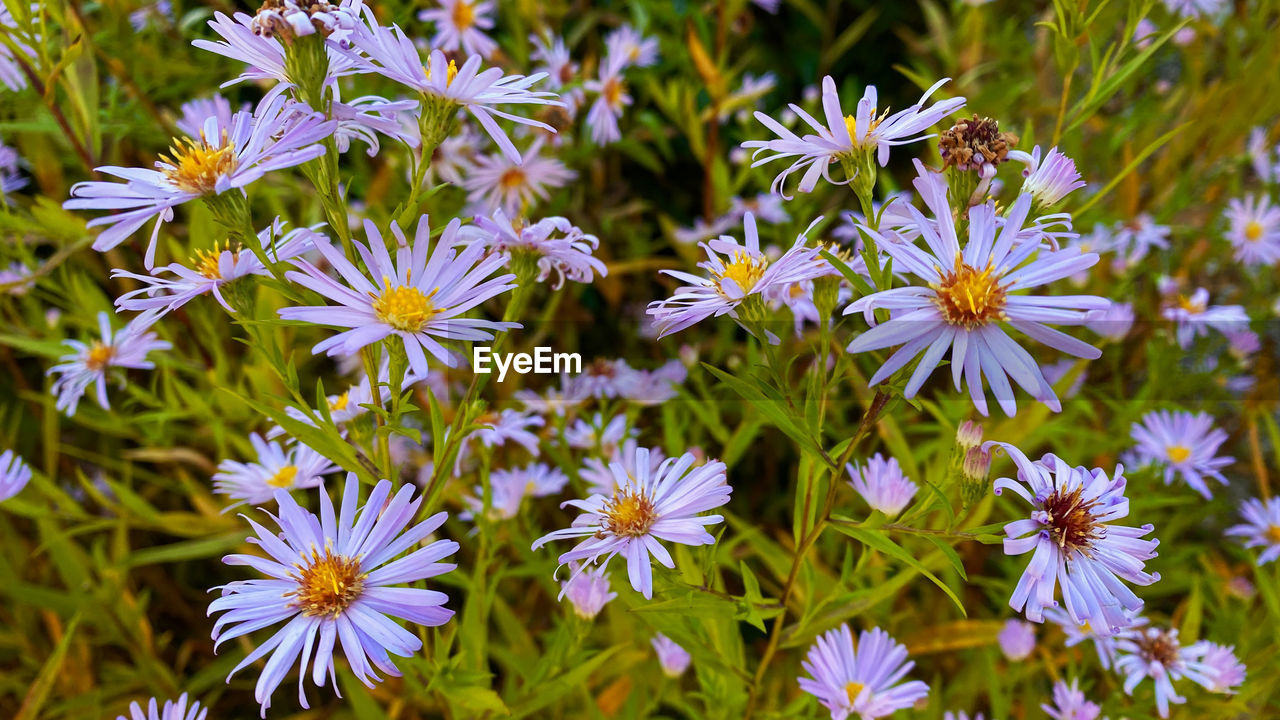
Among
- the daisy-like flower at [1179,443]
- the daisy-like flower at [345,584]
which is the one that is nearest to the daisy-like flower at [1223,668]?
the daisy-like flower at [1179,443]

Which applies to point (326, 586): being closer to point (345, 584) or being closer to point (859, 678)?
point (345, 584)

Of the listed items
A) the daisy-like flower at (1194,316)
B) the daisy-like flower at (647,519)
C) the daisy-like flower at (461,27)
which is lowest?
the daisy-like flower at (647,519)

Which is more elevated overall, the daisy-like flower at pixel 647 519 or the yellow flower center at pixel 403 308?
the yellow flower center at pixel 403 308

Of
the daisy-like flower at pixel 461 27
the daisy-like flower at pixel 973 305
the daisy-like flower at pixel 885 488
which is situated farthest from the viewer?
the daisy-like flower at pixel 461 27

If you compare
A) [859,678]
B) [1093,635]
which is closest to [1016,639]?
[1093,635]

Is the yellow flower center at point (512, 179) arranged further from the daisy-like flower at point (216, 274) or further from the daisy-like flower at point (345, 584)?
the daisy-like flower at point (345, 584)

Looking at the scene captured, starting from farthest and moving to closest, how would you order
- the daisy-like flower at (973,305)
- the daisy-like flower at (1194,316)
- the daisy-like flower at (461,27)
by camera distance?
the daisy-like flower at (461,27)
the daisy-like flower at (1194,316)
the daisy-like flower at (973,305)

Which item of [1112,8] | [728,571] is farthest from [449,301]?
[1112,8]
